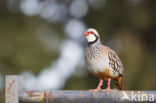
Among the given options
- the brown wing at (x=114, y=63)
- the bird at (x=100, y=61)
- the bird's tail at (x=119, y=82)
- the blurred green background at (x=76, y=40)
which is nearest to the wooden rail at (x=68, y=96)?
the bird at (x=100, y=61)

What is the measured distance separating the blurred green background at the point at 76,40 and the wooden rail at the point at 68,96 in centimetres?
633

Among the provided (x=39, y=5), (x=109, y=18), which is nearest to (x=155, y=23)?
(x=109, y=18)

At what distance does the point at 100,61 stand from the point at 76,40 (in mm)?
6345

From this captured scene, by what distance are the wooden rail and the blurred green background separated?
6326 millimetres

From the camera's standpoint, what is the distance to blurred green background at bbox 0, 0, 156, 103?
940cm

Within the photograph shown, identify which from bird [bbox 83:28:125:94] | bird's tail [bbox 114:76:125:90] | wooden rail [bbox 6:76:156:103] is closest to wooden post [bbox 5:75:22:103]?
wooden rail [bbox 6:76:156:103]

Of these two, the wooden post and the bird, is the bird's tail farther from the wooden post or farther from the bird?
the wooden post

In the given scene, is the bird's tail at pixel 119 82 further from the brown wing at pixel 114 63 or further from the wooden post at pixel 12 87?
the wooden post at pixel 12 87

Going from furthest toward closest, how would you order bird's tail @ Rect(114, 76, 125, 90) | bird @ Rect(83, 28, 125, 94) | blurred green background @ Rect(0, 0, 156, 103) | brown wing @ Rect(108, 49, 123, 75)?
blurred green background @ Rect(0, 0, 156, 103) → bird's tail @ Rect(114, 76, 125, 90) → brown wing @ Rect(108, 49, 123, 75) → bird @ Rect(83, 28, 125, 94)

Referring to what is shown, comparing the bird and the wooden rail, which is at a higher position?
the bird

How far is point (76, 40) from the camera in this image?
403 inches

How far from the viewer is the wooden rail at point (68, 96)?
2.56m

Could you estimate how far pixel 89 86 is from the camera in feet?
32.8

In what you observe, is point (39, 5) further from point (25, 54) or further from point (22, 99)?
point (22, 99)
